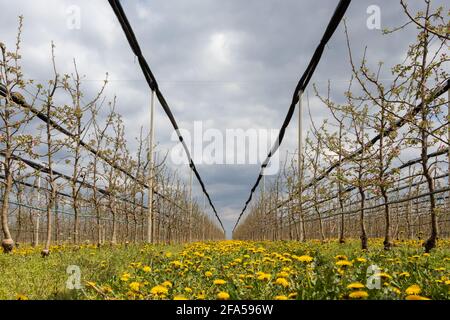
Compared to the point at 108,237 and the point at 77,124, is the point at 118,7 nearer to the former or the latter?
the point at 77,124

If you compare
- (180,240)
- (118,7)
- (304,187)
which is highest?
(118,7)

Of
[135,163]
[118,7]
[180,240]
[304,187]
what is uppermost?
[118,7]

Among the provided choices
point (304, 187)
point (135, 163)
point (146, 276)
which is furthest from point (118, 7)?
point (304, 187)

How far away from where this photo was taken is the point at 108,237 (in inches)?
1297

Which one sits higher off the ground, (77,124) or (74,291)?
(77,124)

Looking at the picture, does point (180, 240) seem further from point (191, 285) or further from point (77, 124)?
point (191, 285)

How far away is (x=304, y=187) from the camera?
17047 mm

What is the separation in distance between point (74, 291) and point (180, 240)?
30.2m

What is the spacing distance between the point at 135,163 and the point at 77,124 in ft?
19.7

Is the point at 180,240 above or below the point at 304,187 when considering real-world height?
below
